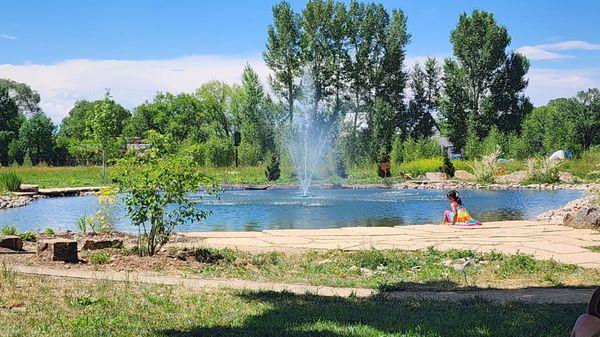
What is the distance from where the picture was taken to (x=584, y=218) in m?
10.9

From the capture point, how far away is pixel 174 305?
16.2ft

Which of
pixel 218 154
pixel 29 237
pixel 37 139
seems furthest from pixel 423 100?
pixel 29 237

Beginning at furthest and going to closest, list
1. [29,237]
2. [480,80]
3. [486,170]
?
[480,80], [486,170], [29,237]

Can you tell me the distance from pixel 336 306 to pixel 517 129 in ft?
132

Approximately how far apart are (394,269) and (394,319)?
2663 mm

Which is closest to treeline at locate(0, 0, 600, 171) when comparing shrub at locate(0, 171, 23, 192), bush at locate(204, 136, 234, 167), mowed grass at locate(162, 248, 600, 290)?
bush at locate(204, 136, 234, 167)

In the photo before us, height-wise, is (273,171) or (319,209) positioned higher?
(273,171)

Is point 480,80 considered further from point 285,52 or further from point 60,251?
point 60,251

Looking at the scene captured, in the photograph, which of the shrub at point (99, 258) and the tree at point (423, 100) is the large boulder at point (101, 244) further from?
the tree at point (423, 100)

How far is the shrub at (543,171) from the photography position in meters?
25.1

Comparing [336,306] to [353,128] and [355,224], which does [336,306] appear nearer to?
[355,224]

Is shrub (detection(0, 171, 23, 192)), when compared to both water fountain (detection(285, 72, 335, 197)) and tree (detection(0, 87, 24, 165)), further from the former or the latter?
tree (detection(0, 87, 24, 165))

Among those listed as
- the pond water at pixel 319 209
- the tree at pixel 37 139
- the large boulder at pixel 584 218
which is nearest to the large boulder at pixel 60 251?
the pond water at pixel 319 209

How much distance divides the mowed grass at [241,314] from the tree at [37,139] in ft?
151
